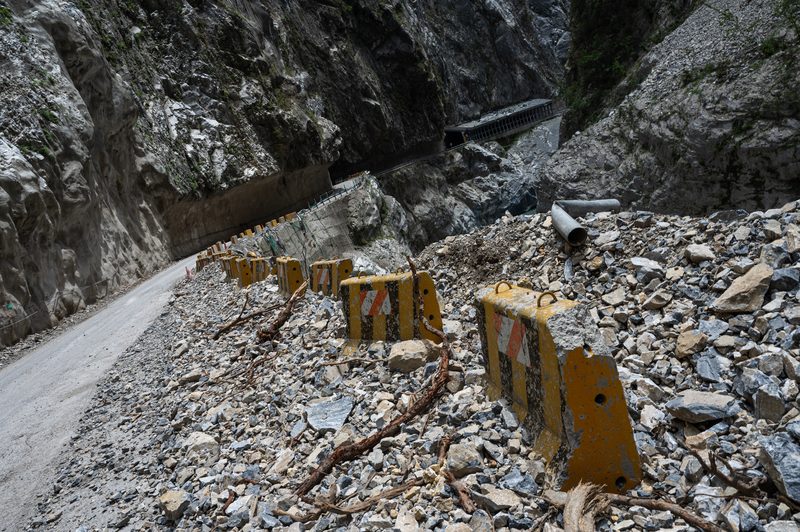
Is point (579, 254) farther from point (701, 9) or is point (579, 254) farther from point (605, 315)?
point (701, 9)

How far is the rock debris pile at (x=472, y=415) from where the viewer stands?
236 cm

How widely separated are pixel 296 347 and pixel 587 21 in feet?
99.8

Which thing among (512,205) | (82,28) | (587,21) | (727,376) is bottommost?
(512,205)

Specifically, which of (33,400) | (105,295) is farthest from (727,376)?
(105,295)

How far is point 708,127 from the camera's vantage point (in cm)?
1438

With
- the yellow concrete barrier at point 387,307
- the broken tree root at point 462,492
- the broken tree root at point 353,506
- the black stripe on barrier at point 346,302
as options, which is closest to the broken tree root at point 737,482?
the broken tree root at point 462,492

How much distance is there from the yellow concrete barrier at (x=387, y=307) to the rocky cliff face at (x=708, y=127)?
1407cm

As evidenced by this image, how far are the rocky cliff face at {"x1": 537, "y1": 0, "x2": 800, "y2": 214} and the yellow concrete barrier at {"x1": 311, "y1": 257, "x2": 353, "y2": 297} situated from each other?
13895 mm

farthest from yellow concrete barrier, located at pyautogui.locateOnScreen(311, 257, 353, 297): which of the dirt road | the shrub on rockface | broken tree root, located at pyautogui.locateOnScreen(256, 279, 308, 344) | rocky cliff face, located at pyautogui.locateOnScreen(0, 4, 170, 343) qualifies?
the shrub on rockface

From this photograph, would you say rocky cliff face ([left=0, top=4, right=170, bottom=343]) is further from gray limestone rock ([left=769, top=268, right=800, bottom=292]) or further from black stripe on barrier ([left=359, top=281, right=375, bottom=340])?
gray limestone rock ([left=769, top=268, right=800, bottom=292])

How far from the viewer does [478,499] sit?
240 cm

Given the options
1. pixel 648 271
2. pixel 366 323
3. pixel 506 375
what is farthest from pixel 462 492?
pixel 648 271

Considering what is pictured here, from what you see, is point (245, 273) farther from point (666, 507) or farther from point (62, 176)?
point (62, 176)

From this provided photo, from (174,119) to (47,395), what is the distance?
80.3 ft
